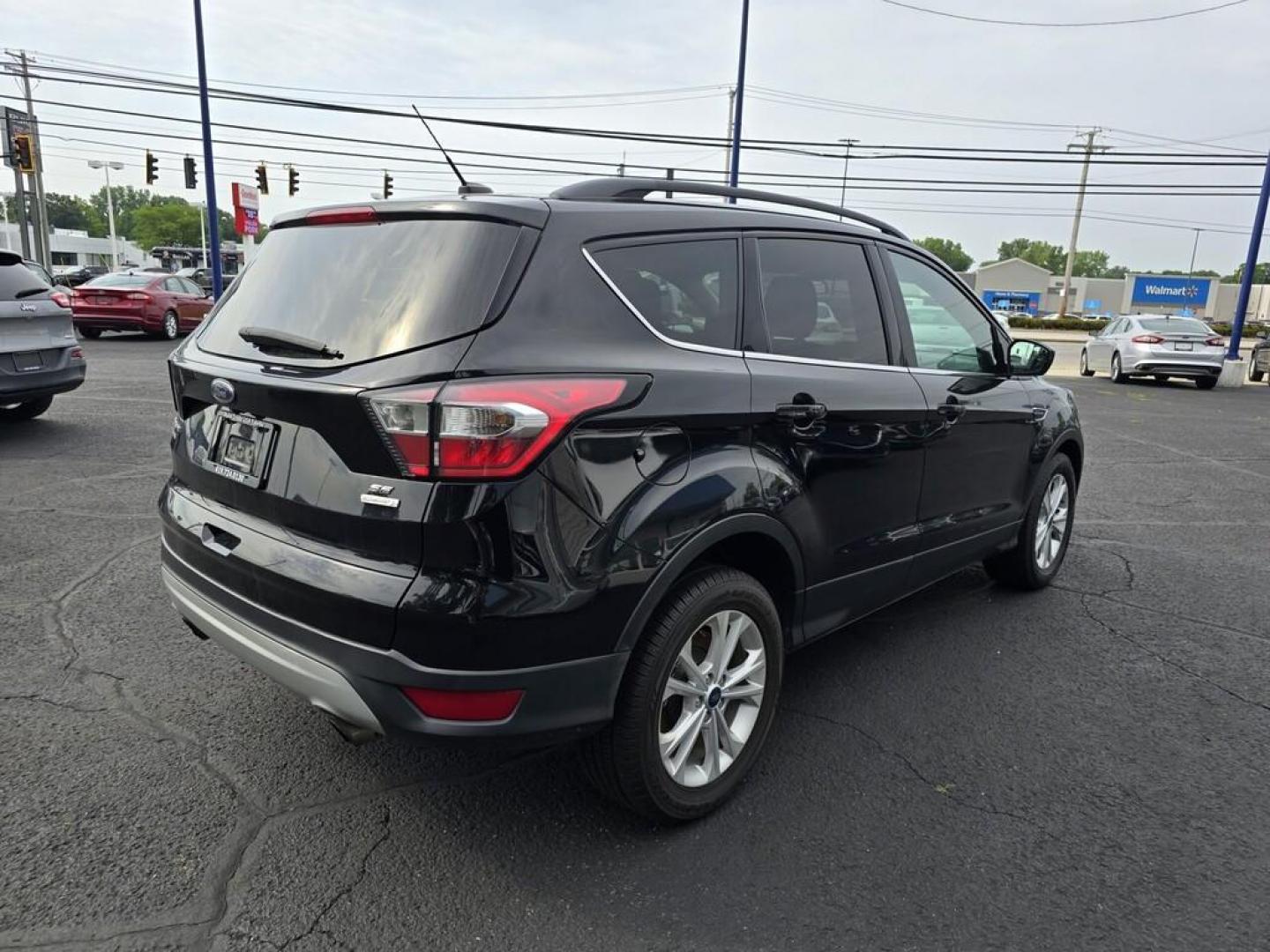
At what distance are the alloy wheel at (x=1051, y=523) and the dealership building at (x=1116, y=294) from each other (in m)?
57.5

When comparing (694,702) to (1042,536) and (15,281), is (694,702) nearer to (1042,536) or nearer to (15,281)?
(1042,536)

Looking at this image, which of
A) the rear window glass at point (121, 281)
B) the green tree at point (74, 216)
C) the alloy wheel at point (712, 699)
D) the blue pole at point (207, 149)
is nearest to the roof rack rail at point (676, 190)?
the alloy wheel at point (712, 699)

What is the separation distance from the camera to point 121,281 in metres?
19.2

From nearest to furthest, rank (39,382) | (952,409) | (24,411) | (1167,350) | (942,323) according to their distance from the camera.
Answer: (952,409)
(942,323)
(39,382)
(24,411)
(1167,350)

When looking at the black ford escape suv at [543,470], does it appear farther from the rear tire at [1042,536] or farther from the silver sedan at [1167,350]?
the silver sedan at [1167,350]

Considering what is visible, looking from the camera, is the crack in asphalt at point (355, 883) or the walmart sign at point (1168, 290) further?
the walmart sign at point (1168, 290)

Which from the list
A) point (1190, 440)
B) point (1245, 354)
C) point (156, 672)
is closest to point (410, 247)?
point (156, 672)

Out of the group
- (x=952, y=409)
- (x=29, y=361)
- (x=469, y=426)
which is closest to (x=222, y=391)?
(x=469, y=426)

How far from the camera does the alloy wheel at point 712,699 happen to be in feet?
8.56

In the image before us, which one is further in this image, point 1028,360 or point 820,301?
point 1028,360

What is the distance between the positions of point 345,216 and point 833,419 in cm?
170

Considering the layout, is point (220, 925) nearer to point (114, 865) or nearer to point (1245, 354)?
point (114, 865)

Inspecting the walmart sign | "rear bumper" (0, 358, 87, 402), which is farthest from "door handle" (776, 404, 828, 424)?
the walmart sign

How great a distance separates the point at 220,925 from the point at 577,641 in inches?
44.5
